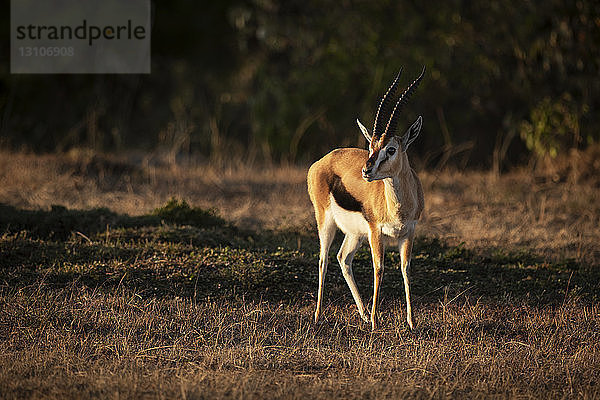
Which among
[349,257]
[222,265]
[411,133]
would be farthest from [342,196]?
[222,265]

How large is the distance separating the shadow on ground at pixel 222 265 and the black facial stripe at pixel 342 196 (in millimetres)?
1108

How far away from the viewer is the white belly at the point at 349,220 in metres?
5.95

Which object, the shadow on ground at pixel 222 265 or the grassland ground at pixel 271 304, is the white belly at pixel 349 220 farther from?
the shadow on ground at pixel 222 265

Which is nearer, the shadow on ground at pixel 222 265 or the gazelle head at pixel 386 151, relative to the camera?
the gazelle head at pixel 386 151

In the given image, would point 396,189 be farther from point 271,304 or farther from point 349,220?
point 271,304

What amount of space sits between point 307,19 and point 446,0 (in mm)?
2827

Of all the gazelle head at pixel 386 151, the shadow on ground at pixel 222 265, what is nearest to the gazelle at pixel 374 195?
the gazelle head at pixel 386 151

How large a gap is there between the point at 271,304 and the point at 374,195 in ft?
4.55

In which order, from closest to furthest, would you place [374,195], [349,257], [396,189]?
[396,189], [374,195], [349,257]

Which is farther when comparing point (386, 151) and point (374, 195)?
point (374, 195)

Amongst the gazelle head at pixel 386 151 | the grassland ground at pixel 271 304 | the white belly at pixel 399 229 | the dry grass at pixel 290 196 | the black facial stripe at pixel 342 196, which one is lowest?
the grassland ground at pixel 271 304

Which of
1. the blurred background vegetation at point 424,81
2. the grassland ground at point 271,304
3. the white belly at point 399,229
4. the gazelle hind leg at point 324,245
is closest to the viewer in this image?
the grassland ground at point 271,304

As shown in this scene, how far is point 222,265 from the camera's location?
282 inches

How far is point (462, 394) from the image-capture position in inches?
182
